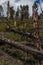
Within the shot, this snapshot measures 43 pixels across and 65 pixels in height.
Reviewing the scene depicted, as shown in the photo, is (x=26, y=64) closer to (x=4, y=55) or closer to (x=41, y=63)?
(x=41, y=63)

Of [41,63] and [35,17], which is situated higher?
[35,17]

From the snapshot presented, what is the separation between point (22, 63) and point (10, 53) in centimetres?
189

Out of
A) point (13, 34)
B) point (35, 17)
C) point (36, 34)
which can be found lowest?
point (13, 34)

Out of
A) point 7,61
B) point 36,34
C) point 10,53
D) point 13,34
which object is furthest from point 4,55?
point 13,34

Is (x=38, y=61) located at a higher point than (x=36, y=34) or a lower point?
lower

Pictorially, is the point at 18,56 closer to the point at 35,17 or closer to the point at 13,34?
the point at 35,17

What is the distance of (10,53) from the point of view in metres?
9.89

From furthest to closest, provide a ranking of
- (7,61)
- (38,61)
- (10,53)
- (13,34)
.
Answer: (13,34)
(10,53)
(7,61)
(38,61)

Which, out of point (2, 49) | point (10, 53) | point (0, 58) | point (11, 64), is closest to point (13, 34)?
point (2, 49)

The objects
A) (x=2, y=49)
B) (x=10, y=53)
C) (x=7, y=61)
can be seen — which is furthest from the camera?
(x=2, y=49)

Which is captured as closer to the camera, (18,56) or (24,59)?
(24,59)

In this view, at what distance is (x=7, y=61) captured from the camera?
843cm

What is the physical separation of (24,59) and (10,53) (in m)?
1.39

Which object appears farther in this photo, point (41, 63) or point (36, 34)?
point (36, 34)
